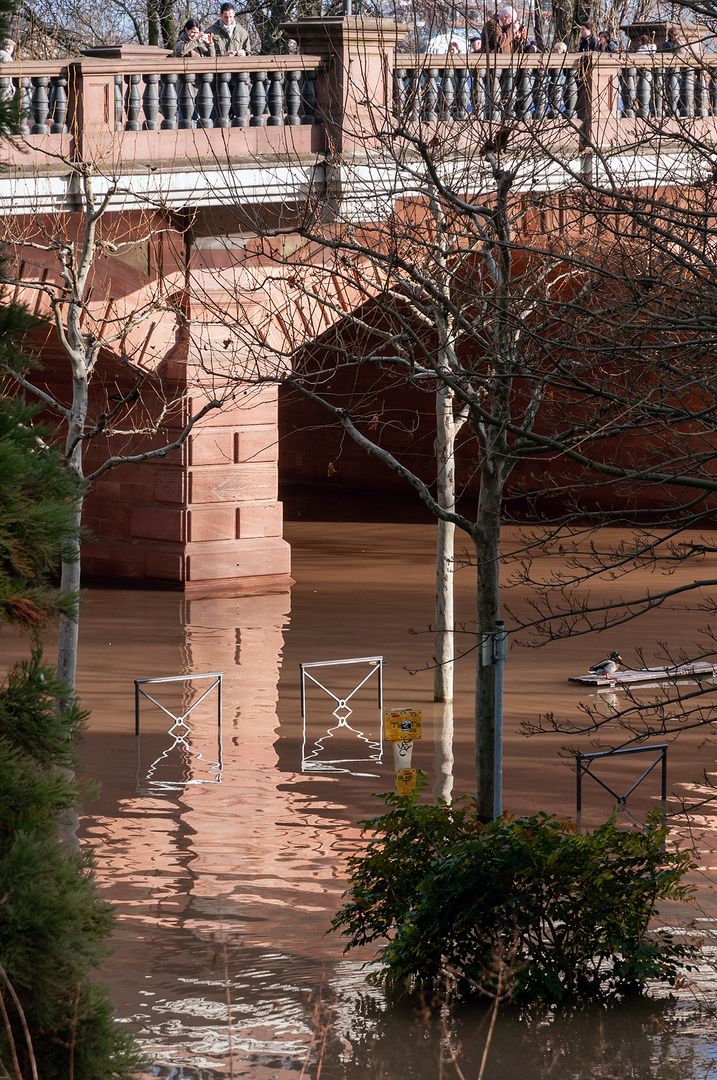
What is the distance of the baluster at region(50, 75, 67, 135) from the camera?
16.6 m

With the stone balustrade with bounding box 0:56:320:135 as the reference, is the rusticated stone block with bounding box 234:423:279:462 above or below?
below

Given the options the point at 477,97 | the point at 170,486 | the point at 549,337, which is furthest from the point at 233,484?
the point at 549,337

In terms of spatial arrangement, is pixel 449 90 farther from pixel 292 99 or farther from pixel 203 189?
pixel 203 189

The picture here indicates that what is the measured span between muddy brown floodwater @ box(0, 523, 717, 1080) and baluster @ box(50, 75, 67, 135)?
19.0ft

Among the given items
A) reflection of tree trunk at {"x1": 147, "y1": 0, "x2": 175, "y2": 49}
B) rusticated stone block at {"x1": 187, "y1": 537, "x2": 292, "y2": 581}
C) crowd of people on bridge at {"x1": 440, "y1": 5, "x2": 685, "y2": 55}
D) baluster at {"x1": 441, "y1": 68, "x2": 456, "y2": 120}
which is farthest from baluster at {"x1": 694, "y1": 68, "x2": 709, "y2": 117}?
reflection of tree trunk at {"x1": 147, "y1": 0, "x2": 175, "y2": 49}

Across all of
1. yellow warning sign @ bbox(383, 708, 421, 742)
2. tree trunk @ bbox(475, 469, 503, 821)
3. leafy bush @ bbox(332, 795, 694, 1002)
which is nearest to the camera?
leafy bush @ bbox(332, 795, 694, 1002)

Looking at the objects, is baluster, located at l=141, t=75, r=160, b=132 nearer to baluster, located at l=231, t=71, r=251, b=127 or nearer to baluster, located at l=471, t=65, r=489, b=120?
baluster, located at l=231, t=71, r=251, b=127

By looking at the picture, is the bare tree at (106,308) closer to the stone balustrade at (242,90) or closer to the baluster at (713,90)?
the stone balustrade at (242,90)

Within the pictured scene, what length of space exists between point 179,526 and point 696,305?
44.3ft

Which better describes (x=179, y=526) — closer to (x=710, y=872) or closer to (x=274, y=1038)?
(x=710, y=872)

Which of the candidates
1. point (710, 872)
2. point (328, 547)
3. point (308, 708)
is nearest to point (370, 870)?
point (710, 872)

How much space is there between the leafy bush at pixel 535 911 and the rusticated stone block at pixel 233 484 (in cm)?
1311

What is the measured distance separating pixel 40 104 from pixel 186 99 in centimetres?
197

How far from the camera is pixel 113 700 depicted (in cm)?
1441
